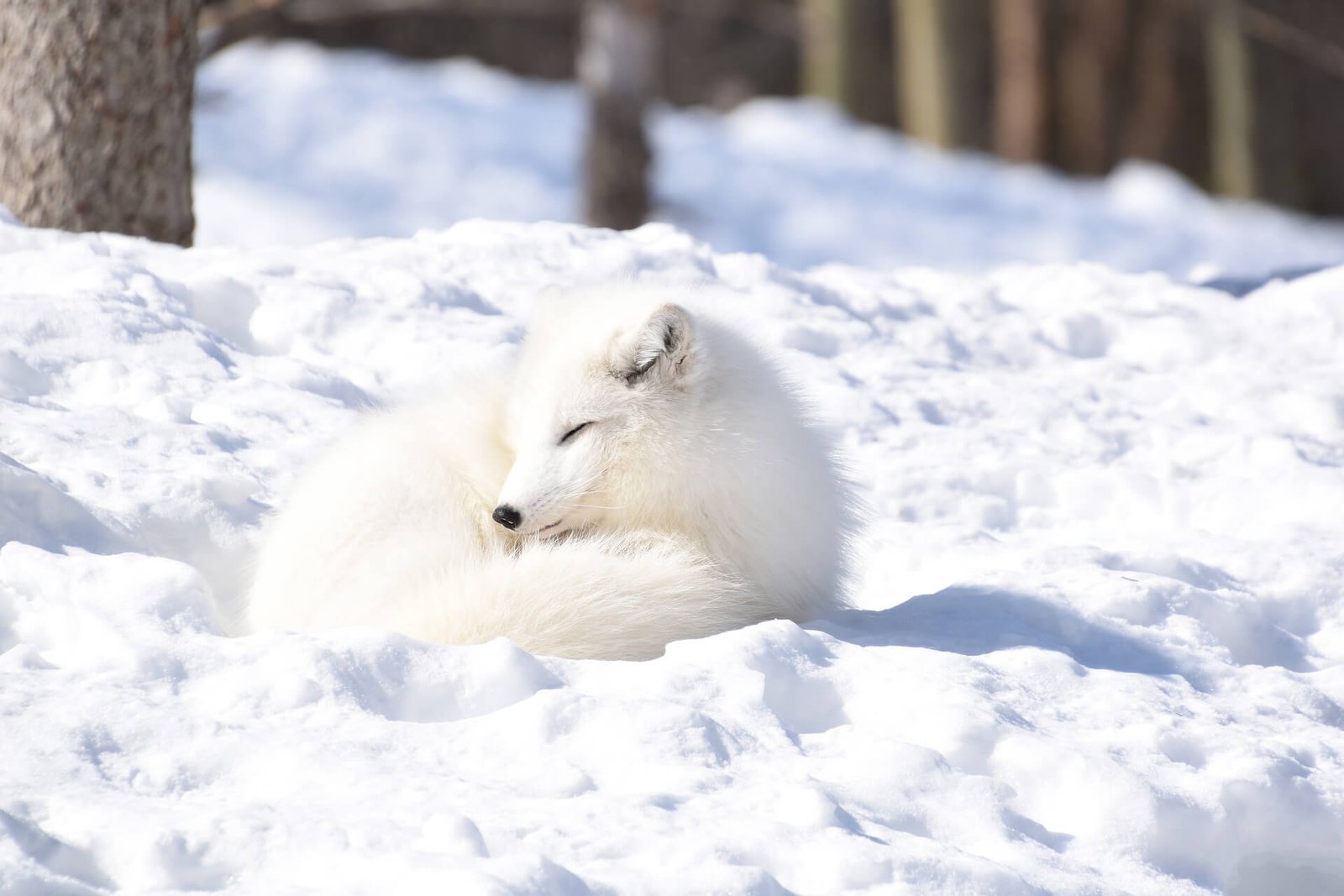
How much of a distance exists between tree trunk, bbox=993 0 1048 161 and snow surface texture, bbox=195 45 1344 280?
2443 millimetres

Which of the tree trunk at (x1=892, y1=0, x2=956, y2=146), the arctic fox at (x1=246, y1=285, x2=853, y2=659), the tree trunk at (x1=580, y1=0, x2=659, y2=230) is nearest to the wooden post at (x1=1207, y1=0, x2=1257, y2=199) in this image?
the tree trunk at (x1=892, y1=0, x2=956, y2=146)

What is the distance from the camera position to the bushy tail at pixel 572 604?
9.48 ft

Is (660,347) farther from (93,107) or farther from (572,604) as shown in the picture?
(93,107)

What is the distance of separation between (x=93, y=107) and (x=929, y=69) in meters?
13.2

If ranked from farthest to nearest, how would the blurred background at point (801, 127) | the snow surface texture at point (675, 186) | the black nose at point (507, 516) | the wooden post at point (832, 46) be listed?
1. the wooden post at point (832, 46)
2. the snow surface texture at point (675, 186)
3. the blurred background at point (801, 127)
4. the black nose at point (507, 516)

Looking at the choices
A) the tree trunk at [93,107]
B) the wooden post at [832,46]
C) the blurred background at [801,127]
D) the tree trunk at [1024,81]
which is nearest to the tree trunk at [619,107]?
the blurred background at [801,127]

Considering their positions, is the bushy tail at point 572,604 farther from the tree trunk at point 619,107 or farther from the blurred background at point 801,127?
the tree trunk at point 619,107

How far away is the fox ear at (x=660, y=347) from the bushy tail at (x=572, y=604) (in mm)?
456

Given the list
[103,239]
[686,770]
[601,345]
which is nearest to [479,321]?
[103,239]

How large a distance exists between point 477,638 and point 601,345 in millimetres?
847

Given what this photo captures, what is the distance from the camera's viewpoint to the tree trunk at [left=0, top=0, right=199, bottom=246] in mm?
4848

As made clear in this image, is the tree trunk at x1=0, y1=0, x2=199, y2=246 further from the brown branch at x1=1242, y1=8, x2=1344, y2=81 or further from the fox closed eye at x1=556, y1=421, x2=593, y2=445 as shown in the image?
the brown branch at x1=1242, y1=8, x2=1344, y2=81

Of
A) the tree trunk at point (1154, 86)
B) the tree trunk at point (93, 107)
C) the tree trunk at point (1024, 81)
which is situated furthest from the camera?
the tree trunk at point (1154, 86)

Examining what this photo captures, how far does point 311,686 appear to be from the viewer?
2605 millimetres
